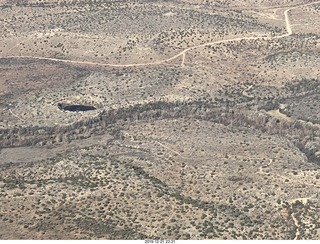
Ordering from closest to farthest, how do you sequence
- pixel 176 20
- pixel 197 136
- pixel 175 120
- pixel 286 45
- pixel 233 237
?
pixel 233 237 → pixel 197 136 → pixel 175 120 → pixel 286 45 → pixel 176 20

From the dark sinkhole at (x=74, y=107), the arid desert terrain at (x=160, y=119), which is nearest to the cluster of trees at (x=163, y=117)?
the arid desert terrain at (x=160, y=119)

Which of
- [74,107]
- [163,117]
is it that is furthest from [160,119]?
[74,107]

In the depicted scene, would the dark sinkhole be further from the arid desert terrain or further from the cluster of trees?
the cluster of trees

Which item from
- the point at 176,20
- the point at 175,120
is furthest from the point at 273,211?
the point at 176,20

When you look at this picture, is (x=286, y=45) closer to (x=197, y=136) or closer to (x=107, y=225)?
(x=197, y=136)

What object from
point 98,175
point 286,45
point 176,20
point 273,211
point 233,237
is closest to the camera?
point 233,237

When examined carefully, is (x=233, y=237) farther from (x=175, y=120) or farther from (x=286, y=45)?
(x=286, y=45)

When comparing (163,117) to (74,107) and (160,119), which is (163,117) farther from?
(74,107)

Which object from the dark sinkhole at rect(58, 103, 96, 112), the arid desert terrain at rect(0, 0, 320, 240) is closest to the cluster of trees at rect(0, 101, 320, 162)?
the arid desert terrain at rect(0, 0, 320, 240)

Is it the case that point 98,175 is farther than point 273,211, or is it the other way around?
point 98,175

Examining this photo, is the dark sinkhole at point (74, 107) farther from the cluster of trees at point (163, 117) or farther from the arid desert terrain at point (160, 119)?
the cluster of trees at point (163, 117)
